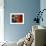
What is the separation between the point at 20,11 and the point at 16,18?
331 millimetres

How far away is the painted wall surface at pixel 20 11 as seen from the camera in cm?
523

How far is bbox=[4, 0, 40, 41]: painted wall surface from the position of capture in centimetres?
523

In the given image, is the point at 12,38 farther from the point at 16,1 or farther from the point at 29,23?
the point at 16,1

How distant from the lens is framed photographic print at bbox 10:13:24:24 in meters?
5.27

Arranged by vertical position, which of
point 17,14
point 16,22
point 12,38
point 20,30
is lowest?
point 12,38

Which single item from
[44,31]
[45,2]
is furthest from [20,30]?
[44,31]

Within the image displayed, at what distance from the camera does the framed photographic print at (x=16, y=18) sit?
527 cm

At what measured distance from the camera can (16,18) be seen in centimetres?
532

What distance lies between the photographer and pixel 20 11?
5.24 metres

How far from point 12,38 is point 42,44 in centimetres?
297

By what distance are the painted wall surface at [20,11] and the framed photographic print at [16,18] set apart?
0.12 meters

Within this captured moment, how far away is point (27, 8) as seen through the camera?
525cm

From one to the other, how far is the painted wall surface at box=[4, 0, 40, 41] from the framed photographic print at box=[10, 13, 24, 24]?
121 mm

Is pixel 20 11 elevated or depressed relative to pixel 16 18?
elevated
